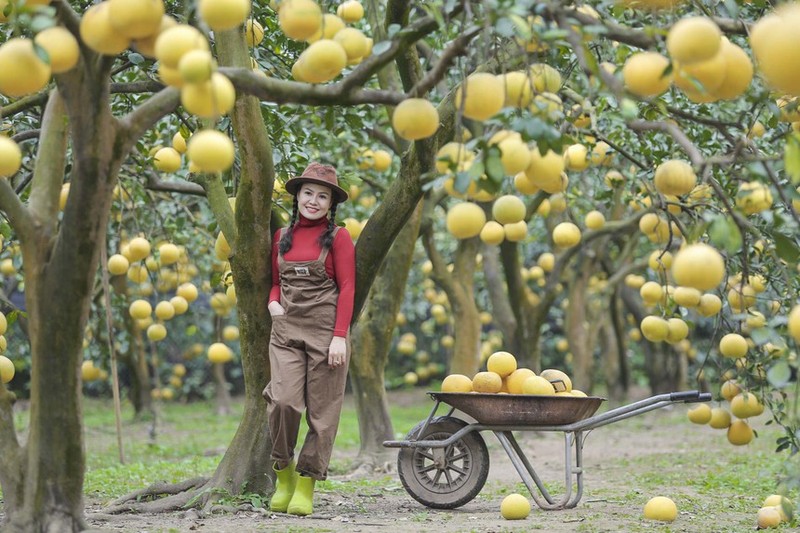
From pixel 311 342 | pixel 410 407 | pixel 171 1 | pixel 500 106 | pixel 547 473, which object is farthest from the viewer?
pixel 410 407

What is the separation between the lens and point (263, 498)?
5.04 m

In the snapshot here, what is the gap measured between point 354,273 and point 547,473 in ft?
10.7

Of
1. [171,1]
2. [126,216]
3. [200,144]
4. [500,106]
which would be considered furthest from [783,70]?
[126,216]

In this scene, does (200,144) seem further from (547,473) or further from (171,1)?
(547,473)

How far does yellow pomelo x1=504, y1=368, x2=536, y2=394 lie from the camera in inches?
204

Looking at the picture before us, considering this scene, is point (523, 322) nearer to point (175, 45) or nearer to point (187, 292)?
point (187, 292)

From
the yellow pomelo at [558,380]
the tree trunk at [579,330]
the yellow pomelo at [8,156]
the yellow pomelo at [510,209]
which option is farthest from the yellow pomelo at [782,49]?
the tree trunk at [579,330]

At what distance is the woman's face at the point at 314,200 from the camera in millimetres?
4918

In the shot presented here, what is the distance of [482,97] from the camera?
10.1ft

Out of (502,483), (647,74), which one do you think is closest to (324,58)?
(647,74)

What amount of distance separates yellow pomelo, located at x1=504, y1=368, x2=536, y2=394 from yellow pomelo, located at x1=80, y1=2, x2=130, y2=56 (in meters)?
2.93

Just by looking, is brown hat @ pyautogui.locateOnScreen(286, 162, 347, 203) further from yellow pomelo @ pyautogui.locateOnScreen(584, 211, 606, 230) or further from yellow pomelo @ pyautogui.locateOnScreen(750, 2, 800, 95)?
yellow pomelo @ pyautogui.locateOnScreen(584, 211, 606, 230)

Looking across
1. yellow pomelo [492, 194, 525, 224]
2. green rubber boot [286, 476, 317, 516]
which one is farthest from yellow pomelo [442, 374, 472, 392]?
yellow pomelo [492, 194, 525, 224]

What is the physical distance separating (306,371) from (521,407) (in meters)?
1.07
